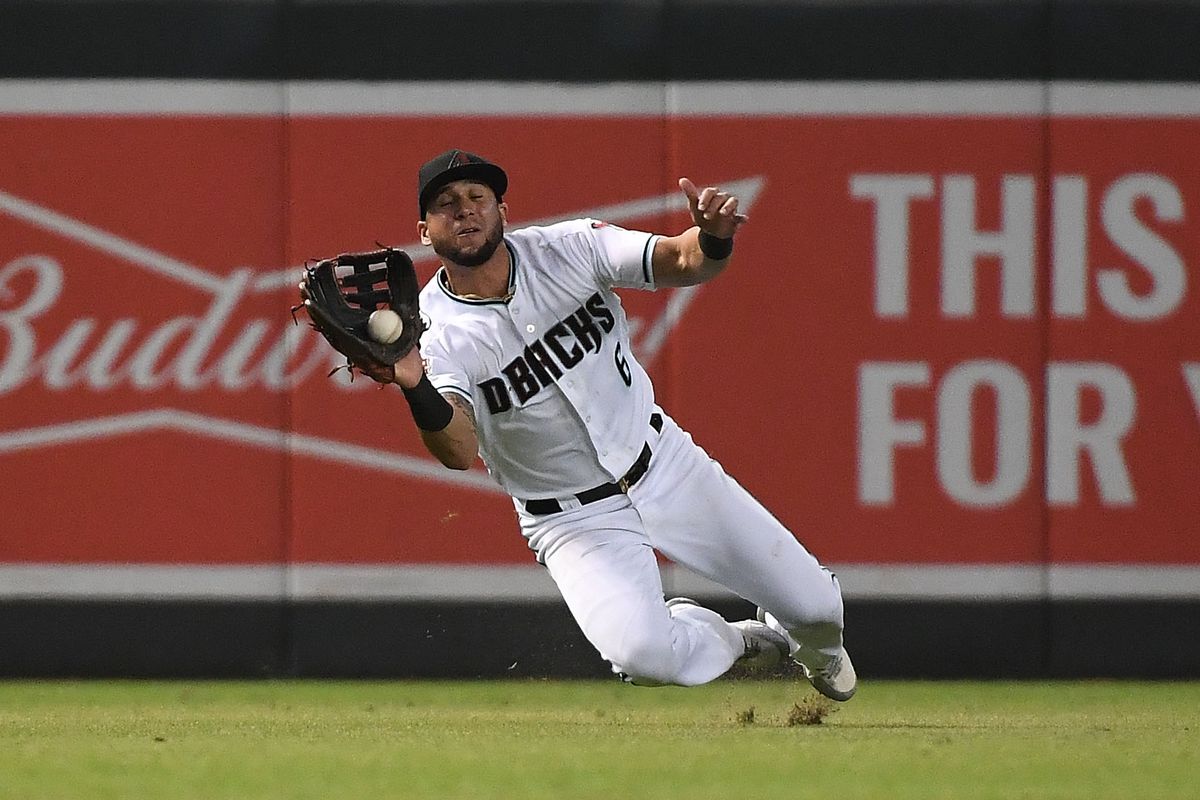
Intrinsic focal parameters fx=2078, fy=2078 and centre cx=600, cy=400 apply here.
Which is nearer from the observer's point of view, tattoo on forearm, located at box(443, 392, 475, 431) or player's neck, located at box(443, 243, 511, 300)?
tattoo on forearm, located at box(443, 392, 475, 431)

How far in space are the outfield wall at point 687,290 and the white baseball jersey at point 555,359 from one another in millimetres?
1959

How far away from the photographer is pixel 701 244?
5.70m

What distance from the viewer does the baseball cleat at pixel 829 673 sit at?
6.26 m

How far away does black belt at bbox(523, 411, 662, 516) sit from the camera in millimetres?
5969

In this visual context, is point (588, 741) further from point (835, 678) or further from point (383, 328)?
point (383, 328)

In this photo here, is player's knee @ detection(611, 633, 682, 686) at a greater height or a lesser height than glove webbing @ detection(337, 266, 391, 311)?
lesser

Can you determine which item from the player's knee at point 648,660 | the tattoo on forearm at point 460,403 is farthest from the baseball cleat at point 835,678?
the tattoo on forearm at point 460,403

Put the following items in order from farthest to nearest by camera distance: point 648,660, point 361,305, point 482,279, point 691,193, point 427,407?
point 482,279 → point 648,660 → point 361,305 → point 691,193 → point 427,407

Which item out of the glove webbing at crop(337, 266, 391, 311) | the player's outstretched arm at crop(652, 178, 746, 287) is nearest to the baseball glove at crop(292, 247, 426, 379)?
the glove webbing at crop(337, 266, 391, 311)

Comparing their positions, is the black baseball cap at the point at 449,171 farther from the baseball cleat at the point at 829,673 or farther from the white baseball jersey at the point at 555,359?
the baseball cleat at the point at 829,673

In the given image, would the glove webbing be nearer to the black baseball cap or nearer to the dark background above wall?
the black baseball cap

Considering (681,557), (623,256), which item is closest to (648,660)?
(681,557)

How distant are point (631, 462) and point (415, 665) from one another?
2410 millimetres

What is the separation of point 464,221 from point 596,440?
2.38 feet
